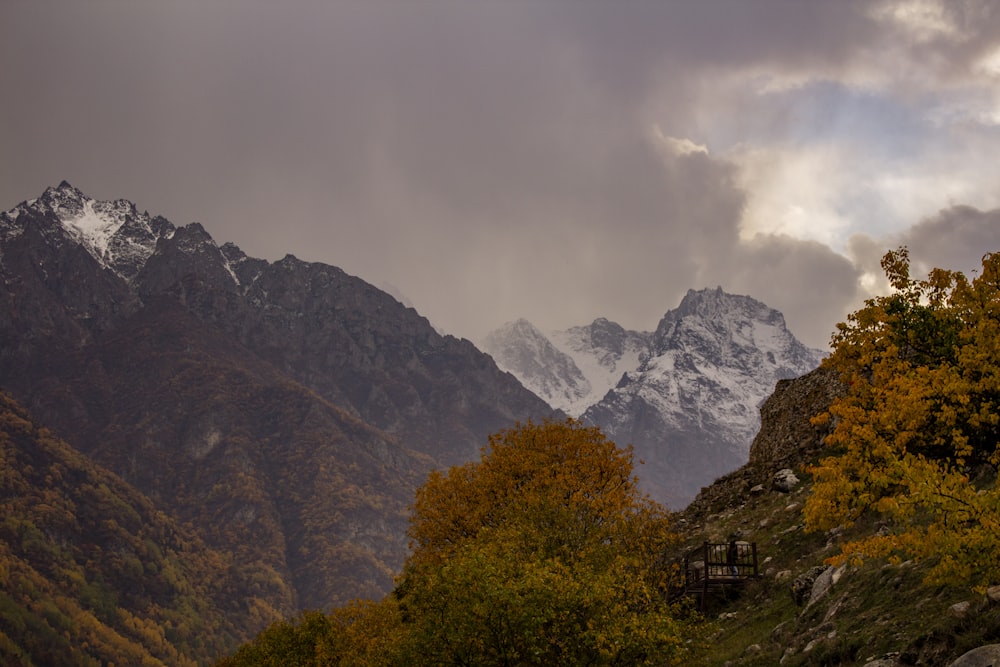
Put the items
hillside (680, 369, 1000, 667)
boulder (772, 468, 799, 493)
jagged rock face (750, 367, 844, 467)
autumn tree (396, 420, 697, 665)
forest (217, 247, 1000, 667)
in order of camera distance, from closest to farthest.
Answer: forest (217, 247, 1000, 667), hillside (680, 369, 1000, 667), autumn tree (396, 420, 697, 665), boulder (772, 468, 799, 493), jagged rock face (750, 367, 844, 467)

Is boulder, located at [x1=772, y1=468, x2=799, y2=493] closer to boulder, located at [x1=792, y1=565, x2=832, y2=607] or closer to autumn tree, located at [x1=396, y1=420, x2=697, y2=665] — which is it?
autumn tree, located at [x1=396, y1=420, x2=697, y2=665]

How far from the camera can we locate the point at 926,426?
2173 centimetres

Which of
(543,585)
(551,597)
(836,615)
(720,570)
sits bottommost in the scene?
(836,615)

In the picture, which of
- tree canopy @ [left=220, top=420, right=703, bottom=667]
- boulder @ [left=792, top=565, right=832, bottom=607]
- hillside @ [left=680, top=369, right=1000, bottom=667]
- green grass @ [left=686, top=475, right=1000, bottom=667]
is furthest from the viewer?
boulder @ [left=792, top=565, right=832, bottom=607]

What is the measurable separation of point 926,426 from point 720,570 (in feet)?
66.6

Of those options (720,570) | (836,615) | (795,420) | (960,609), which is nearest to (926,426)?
(960,609)

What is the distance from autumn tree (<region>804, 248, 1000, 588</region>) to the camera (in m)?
17.4

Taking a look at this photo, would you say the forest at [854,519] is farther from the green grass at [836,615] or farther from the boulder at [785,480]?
the boulder at [785,480]

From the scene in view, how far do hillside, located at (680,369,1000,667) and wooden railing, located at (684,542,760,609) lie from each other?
72cm

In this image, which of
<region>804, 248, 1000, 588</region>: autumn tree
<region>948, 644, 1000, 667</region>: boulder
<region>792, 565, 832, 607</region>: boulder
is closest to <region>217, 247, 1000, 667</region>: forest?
<region>804, 248, 1000, 588</region>: autumn tree

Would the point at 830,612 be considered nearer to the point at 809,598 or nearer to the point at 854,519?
the point at 854,519

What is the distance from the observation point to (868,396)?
77.3ft

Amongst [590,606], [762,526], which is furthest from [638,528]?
[590,606]

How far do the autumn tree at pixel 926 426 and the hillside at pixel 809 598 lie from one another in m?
1.59
